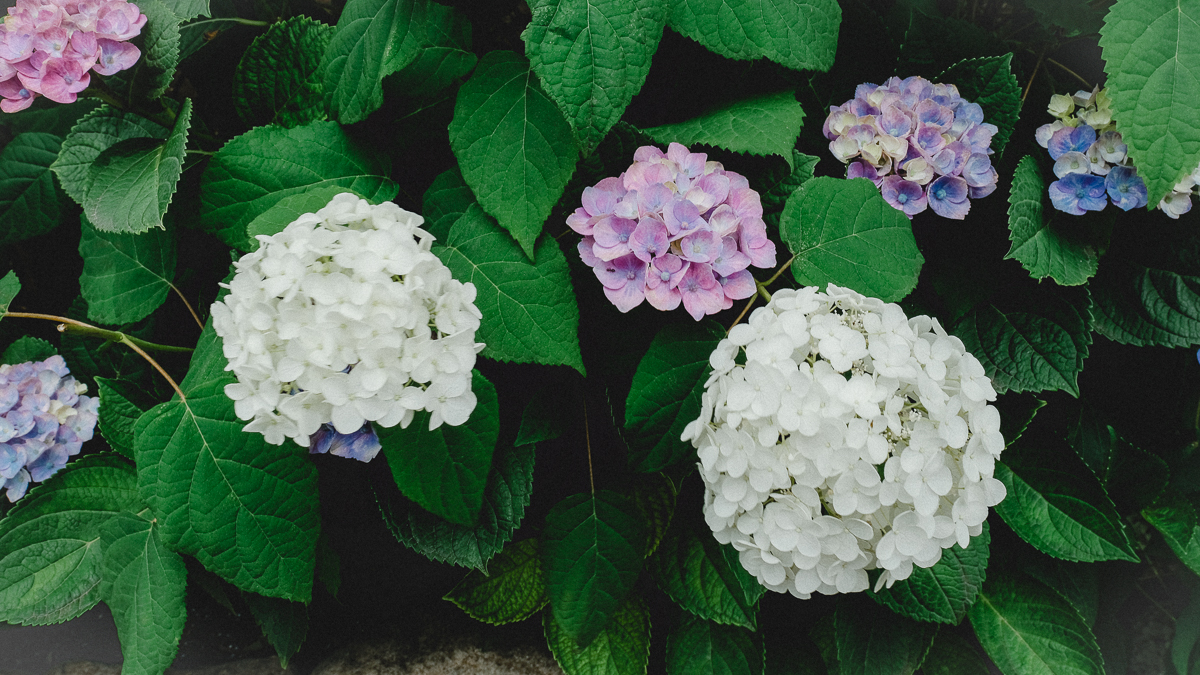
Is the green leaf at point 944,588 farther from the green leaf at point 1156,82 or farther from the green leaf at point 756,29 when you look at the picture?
the green leaf at point 756,29

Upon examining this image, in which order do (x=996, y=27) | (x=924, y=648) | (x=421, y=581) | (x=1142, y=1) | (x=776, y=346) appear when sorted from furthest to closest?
1. (x=421, y=581)
2. (x=996, y=27)
3. (x=924, y=648)
4. (x=1142, y=1)
5. (x=776, y=346)

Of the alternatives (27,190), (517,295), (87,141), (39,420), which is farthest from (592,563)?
(27,190)

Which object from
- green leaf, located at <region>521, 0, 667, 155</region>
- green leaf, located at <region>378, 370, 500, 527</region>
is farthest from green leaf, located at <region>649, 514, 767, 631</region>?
green leaf, located at <region>521, 0, 667, 155</region>

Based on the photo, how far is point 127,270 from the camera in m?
1.35

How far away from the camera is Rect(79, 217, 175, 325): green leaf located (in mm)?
1333

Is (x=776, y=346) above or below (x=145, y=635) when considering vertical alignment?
above

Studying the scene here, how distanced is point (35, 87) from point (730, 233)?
114 centimetres

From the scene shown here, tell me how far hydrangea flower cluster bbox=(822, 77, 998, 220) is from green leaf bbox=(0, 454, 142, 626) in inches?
56.6

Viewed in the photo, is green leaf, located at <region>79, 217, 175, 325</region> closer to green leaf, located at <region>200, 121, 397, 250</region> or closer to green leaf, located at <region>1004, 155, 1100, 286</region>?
green leaf, located at <region>200, 121, 397, 250</region>

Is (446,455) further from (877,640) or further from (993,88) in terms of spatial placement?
(993,88)

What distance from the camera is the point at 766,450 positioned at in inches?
34.7

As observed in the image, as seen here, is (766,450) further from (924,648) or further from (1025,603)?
(1025,603)

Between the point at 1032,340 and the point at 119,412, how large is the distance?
1635 millimetres

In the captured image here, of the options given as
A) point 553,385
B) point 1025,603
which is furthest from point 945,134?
point 1025,603
